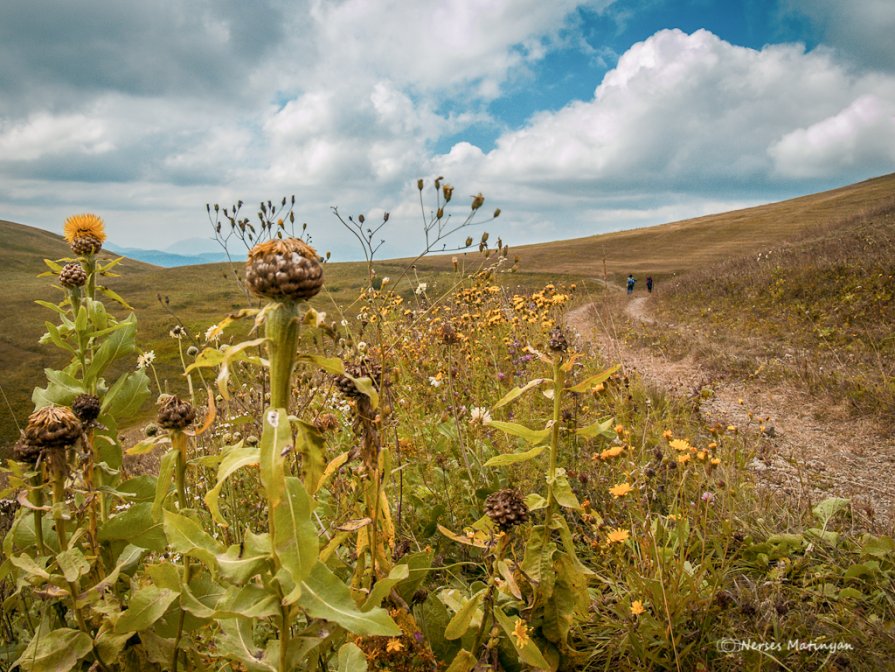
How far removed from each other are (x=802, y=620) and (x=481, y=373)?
3885mm

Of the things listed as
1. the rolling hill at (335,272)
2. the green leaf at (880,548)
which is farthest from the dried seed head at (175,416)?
the rolling hill at (335,272)

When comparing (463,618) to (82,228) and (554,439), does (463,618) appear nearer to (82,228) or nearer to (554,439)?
(554,439)

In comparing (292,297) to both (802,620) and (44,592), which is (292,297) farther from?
(802,620)

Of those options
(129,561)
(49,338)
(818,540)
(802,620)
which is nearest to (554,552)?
(802,620)

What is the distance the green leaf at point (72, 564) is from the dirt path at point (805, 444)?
157 inches

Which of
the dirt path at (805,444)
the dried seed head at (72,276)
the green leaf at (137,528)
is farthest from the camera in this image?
the dirt path at (805,444)

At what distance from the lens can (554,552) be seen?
6.00 feet


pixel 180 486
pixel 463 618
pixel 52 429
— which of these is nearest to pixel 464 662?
pixel 463 618

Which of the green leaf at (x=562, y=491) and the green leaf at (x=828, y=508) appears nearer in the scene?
the green leaf at (x=562, y=491)

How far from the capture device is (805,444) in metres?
5.77

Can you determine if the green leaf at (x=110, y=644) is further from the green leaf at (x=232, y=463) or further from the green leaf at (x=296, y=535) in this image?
the green leaf at (x=296, y=535)

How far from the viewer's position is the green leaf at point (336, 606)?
3.78ft

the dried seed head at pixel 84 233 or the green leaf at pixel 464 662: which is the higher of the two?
the dried seed head at pixel 84 233

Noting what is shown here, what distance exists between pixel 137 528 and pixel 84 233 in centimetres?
177
